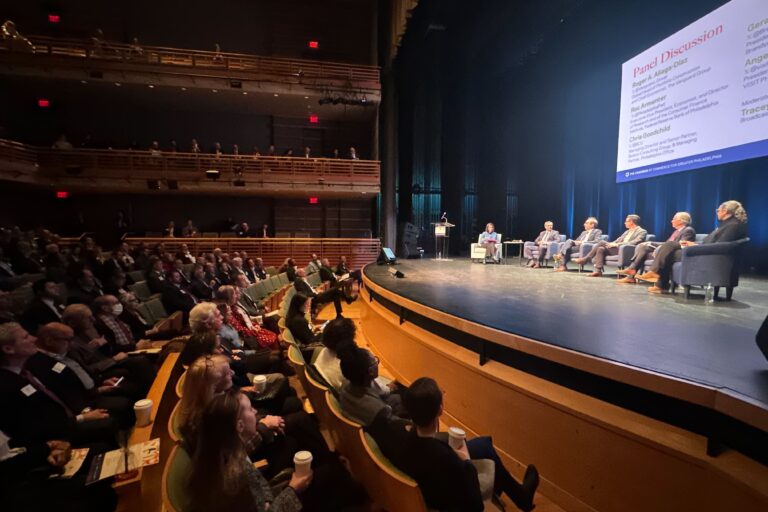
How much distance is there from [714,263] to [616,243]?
2.02m

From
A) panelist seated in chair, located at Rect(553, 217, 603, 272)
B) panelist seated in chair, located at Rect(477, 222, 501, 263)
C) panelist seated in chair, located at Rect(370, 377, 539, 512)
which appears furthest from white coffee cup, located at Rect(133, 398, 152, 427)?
panelist seated in chair, located at Rect(477, 222, 501, 263)

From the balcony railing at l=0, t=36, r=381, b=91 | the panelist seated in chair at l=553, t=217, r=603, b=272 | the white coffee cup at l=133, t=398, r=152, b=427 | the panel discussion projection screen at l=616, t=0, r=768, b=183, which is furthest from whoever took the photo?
the balcony railing at l=0, t=36, r=381, b=91

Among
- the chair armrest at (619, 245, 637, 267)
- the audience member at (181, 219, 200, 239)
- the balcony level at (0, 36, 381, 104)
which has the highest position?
the balcony level at (0, 36, 381, 104)

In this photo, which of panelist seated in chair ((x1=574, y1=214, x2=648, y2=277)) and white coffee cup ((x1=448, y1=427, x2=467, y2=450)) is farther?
panelist seated in chair ((x1=574, y1=214, x2=648, y2=277))

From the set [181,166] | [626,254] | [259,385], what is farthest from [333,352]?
[181,166]

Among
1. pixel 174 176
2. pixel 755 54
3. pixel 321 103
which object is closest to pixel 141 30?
pixel 174 176

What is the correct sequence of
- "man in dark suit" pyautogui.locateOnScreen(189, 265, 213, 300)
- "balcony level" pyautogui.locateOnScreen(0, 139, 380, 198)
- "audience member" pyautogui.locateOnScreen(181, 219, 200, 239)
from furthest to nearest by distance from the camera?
"audience member" pyautogui.locateOnScreen(181, 219, 200, 239), "balcony level" pyautogui.locateOnScreen(0, 139, 380, 198), "man in dark suit" pyautogui.locateOnScreen(189, 265, 213, 300)

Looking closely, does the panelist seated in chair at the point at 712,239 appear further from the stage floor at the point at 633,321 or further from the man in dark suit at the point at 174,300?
the man in dark suit at the point at 174,300

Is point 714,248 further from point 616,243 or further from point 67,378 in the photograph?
point 67,378

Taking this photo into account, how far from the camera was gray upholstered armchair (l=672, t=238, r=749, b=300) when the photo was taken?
10.1 feet

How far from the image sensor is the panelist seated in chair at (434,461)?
3.83ft

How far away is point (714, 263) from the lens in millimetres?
3148

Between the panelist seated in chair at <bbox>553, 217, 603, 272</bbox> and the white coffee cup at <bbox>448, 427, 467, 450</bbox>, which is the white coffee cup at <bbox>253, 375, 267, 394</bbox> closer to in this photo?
the white coffee cup at <bbox>448, 427, 467, 450</bbox>

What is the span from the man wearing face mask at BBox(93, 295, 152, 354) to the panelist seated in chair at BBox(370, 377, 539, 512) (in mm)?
2506
